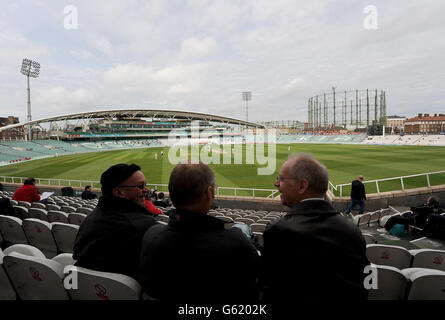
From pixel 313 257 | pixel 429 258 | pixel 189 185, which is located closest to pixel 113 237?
pixel 189 185

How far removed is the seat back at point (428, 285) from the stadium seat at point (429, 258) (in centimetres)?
82

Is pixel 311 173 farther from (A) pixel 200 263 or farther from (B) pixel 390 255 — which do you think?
(B) pixel 390 255

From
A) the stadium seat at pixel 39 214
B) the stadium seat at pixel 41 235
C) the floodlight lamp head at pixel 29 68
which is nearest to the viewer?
the stadium seat at pixel 41 235

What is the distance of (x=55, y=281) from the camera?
172 centimetres

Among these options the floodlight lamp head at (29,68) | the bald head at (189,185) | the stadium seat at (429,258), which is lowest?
the stadium seat at (429,258)

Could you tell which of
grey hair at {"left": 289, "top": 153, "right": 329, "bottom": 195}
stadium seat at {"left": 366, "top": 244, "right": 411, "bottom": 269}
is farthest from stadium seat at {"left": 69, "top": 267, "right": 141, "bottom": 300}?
stadium seat at {"left": 366, "top": 244, "right": 411, "bottom": 269}

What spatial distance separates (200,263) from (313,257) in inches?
26.2

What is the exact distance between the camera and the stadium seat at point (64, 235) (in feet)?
10.5

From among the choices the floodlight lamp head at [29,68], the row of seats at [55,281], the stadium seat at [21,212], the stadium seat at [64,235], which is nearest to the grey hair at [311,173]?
the row of seats at [55,281]

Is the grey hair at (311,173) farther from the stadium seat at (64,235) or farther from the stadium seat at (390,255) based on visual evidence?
the stadium seat at (64,235)
